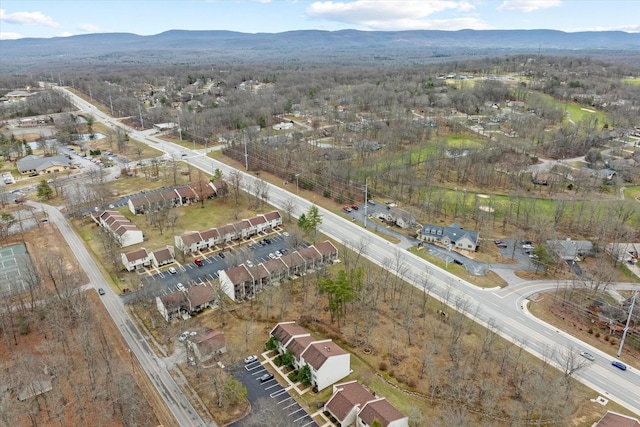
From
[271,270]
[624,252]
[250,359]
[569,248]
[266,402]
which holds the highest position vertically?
[271,270]

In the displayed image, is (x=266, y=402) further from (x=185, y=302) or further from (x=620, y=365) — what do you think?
(x=620, y=365)

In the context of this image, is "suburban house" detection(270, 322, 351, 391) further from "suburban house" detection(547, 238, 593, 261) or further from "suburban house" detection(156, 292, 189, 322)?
"suburban house" detection(547, 238, 593, 261)

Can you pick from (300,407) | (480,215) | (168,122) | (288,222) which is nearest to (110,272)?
(288,222)

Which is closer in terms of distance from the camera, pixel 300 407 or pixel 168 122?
pixel 300 407

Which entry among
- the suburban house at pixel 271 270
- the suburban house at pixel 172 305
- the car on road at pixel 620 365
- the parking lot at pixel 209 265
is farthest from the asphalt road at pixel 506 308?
the suburban house at pixel 172 305

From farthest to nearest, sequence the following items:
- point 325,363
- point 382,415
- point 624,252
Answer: point 624,252
point 325,363
point 382,415

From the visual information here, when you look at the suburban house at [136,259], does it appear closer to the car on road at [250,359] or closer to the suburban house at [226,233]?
the suburban house at [226,233]

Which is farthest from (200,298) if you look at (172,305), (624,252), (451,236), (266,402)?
(624,252)

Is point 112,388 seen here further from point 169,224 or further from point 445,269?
point 445,269
